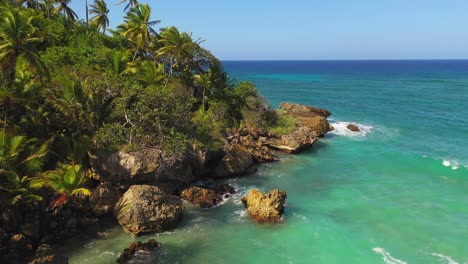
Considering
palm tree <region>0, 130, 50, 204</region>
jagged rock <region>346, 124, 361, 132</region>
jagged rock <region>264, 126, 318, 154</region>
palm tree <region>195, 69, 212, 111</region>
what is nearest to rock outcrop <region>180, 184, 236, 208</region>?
palm tree <region>0, 130, 50, 204</region>

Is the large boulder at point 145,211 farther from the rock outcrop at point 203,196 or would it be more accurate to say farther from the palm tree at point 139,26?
the palm tree at point 139,26

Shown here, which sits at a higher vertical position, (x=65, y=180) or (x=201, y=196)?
(x=65, y=180)

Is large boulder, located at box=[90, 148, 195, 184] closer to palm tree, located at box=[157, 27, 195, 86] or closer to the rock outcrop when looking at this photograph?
the rock outcrop

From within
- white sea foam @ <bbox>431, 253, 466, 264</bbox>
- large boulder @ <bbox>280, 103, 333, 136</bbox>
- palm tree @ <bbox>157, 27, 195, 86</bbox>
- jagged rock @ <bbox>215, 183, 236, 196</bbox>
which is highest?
palm tree @ <bbox>157, 27, 195, 86</bbox>

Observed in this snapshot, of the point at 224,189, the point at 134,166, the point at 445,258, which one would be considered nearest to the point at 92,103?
the point at 134,166

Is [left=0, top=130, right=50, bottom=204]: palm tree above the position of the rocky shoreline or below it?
above

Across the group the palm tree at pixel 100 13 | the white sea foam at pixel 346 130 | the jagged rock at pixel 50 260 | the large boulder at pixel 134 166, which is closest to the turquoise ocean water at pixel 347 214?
the white sea foam at pixel 346 130

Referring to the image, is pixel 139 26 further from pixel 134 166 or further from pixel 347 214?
pixel 347 214
